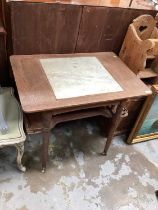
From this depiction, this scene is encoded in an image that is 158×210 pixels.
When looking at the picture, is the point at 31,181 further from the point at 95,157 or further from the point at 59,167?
the point at 95,157

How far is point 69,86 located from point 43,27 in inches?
17.7

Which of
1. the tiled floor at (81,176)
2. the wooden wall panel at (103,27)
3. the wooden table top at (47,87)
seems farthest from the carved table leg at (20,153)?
the wooden wall panel at (103,27)

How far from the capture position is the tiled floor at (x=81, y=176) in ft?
4.85

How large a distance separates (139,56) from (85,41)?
402 mm

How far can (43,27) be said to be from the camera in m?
1.37

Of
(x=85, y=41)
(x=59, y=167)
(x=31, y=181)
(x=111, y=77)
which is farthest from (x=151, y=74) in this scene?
(x=31, y=181)

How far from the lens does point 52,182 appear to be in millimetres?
1569

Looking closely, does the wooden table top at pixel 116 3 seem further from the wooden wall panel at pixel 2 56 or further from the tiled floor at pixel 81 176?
the tiled floor at pixel 81 176

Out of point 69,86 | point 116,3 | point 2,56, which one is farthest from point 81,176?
point 116,3

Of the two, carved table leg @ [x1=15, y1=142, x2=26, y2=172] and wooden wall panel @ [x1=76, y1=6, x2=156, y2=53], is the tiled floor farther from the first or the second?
wooden wall panel @ [x1=76, y1=6, x2=156, y2=53]

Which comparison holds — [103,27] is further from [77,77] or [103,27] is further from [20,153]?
[20,153]

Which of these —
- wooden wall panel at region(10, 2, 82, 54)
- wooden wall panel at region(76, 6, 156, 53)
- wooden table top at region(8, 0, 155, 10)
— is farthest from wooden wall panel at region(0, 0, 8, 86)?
wooden wall panel at region(76, 6, 156, 53)

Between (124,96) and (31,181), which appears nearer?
(124,96)

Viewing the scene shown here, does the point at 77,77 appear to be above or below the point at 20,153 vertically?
above
